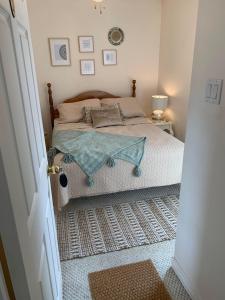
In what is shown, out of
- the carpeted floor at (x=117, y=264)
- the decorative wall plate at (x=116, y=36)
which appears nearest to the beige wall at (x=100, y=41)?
the decorative wall plate at (x=116, y=36)

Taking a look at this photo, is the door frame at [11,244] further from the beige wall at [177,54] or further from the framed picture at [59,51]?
the framed picture at [59,51]

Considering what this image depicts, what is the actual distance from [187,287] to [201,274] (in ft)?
0.82

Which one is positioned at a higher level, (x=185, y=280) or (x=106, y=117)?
(x=106, y=117)

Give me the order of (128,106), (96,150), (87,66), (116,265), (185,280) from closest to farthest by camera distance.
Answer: (185,280) → (116,265) → (96,150) → (128,106) → (87,66)

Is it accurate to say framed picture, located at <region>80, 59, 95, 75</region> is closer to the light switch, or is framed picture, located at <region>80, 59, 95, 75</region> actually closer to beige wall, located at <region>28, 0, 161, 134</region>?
beige wall, located at <region>28, 0, 161, 134</region>

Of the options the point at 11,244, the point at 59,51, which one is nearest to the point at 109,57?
the point at 59,51

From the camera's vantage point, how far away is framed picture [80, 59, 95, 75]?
3.78 meters

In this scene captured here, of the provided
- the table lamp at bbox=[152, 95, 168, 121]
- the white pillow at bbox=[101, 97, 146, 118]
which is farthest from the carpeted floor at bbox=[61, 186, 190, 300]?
the table lamp at bbox=[152, 95, 168, 121]

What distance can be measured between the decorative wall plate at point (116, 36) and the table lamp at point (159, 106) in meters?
1.09

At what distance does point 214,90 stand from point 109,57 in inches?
120

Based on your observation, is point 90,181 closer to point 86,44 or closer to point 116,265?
point 116,265

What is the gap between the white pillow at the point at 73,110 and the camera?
354 centimetres

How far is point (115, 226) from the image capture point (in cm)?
220

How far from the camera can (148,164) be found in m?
2.46
